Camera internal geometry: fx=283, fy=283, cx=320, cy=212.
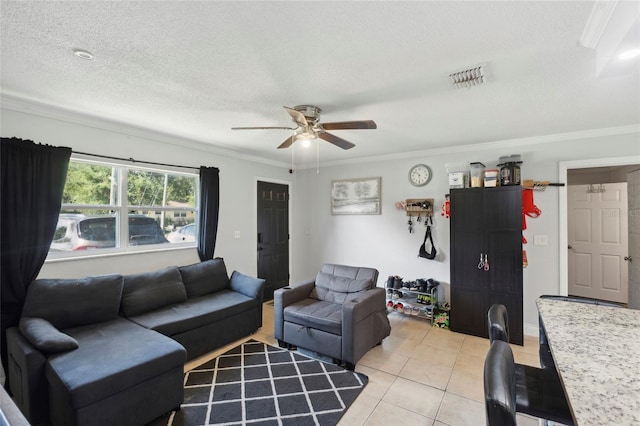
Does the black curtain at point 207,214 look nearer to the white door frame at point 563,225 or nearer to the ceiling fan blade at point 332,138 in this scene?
the ceiling fan blade at point 332,138

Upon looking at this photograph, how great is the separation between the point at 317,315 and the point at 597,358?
225 centimetres

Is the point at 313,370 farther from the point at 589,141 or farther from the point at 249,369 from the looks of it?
the point at 589,141

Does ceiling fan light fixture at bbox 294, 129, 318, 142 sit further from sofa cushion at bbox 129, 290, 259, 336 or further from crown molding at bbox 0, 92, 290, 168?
sofa cushion at bbox 129, 290, 259, 336

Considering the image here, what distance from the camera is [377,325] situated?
10.4 ft

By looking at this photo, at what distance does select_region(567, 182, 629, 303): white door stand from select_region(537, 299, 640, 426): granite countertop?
3.98 metres

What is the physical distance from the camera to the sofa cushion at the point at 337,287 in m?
3.37

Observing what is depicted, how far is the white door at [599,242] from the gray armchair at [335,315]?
3.90 meters

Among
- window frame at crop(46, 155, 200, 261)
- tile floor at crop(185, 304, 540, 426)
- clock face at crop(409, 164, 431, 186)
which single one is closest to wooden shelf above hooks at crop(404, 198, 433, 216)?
clock face at crop(409, 164, 431, 186)

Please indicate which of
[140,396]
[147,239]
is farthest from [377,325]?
[147,239]

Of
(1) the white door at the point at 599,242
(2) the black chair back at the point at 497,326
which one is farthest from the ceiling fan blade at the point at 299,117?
(1) the white door at the point at 599,242

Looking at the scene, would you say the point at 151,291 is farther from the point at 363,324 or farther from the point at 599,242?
the point at 599,242

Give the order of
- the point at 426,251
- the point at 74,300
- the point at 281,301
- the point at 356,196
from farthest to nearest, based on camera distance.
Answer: the point at 356,196 < the point at 426,251 < the point at 281,301 < the point at 74,300

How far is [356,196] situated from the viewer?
199 inches

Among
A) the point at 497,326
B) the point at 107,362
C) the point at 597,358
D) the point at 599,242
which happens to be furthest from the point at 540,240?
the point at 107,362
